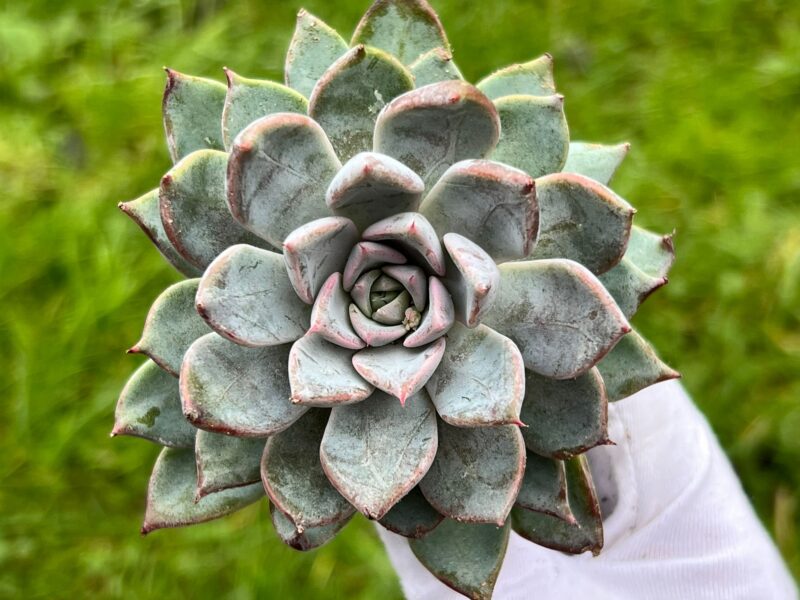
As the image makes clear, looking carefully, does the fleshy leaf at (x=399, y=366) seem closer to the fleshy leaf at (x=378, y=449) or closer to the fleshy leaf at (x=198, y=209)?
the fleshy leaf at (x=378, y=449)

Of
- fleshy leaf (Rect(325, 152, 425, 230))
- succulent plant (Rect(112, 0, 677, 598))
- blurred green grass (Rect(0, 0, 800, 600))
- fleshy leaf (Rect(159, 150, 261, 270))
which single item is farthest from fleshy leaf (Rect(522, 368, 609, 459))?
blurred green grass (Rect(0, 0, 800, 600))

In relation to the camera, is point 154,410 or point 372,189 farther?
point 154,410

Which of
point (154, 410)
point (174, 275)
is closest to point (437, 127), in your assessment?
point (154, 410)

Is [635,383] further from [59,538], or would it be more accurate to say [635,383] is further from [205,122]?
[59,538]

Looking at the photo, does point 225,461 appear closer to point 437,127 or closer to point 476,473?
point 476,473

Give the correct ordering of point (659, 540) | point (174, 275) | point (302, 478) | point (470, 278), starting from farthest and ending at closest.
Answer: point (174, 275) < point (659, 540) < point (302, 478) < point (470, 278)

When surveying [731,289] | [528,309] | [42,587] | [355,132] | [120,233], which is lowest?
[42,587]

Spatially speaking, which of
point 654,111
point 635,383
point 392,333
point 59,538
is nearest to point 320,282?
point 392,333
